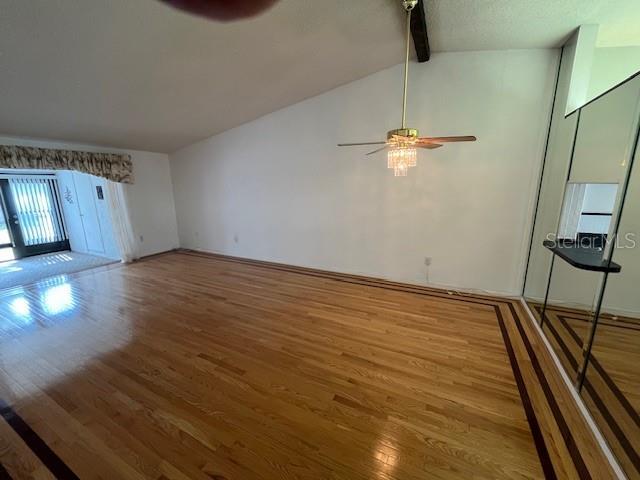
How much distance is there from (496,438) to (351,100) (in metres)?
3.97

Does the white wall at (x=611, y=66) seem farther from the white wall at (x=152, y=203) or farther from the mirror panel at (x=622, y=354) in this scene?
the white wall at (x=152, y=203)

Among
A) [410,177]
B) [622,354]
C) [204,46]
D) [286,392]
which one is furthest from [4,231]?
[622,354]

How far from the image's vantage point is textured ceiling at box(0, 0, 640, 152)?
201 cm

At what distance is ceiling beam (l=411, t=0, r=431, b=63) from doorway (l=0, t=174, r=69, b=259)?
834 cm

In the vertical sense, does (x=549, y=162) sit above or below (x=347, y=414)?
above

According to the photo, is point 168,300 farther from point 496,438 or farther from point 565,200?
point 565,200

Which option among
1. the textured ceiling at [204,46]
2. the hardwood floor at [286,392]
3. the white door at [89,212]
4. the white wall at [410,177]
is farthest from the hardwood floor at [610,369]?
the white door at [89,212]

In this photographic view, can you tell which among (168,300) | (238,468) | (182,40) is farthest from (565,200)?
(168,300)

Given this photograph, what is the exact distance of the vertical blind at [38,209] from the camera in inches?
233

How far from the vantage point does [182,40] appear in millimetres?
2338

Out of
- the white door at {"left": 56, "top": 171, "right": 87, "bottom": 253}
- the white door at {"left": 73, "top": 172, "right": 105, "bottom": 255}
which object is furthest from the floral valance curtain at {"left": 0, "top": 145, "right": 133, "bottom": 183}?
the white door at {"left": 56, "top": 171, "right": 87, "bottom": 253}

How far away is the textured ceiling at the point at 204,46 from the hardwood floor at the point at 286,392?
2499mm

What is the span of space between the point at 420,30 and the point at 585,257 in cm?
250

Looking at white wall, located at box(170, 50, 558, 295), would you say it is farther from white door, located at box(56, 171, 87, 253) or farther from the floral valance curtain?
white door, located at box(56, 171, 87, 253)
